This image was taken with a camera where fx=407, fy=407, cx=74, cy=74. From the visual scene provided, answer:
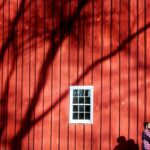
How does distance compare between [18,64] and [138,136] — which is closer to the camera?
[138,136]

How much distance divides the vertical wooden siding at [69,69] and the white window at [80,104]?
0.76ft

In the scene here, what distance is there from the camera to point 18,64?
1468 centimetres

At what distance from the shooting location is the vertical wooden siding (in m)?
13.8

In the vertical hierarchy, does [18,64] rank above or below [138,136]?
above

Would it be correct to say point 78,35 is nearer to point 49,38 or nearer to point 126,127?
point 49,38

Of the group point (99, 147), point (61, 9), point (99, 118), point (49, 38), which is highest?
point (61, 9)

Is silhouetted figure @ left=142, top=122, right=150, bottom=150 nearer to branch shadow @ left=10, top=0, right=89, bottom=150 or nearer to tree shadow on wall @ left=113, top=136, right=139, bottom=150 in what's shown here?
tree shadow on wall @ left=113, top=136, right=139, bottom=150

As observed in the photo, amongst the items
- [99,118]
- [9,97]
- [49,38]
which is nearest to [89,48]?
[49,38]

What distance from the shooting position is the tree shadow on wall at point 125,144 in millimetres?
13703

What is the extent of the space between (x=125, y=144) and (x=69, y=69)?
3220 mm

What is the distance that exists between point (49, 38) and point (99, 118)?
3345mm

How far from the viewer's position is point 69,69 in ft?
46.9

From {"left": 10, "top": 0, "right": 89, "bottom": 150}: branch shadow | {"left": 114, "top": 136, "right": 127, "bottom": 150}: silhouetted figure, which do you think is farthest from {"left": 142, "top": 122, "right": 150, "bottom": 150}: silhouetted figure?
{"left": 10, "top": 0, "right": 89, "bottom": 150}: branch shadow

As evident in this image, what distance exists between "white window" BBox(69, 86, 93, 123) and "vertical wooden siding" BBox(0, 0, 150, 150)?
0.23 metres
